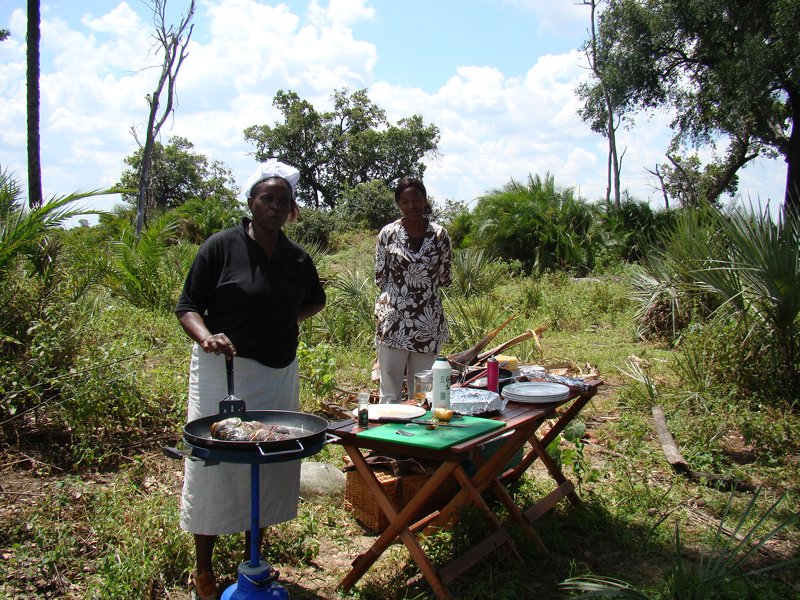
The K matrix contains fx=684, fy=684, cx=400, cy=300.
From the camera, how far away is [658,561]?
3.49 m

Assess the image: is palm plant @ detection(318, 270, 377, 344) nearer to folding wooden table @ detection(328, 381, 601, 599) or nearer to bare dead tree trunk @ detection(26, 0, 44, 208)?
folding wooden table @ detection(328, 381, 601, 599)

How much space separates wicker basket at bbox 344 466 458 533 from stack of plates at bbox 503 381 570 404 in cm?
70

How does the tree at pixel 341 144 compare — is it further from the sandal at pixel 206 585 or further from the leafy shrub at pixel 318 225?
the sandal at pixel 206 585

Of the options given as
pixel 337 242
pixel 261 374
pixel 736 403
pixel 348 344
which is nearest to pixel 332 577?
pixel 261 374

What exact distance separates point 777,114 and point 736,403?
665 inches

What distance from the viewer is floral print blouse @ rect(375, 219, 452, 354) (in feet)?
14.7

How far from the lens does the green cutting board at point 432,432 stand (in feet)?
8.97

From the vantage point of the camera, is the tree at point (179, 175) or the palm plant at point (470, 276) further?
the tree at point (179, 175)

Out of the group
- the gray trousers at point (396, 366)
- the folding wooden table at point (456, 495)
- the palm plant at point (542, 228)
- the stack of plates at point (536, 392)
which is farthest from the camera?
the palm plant at point (542, 228)

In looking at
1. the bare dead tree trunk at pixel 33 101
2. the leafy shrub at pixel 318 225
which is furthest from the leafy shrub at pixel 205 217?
the bare dead tree trunk at pixel 33 101

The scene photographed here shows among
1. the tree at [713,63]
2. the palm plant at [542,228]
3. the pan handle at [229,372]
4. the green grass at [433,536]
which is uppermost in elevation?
the tree at [713,63]

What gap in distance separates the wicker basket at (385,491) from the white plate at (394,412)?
23.5 inches

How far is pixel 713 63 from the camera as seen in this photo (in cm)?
1798

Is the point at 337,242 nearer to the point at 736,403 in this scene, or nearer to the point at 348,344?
the point at 348,344
